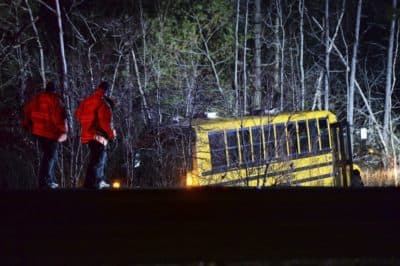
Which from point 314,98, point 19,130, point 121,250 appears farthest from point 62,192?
point 314,98

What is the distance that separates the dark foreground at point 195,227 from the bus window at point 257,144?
841 cm

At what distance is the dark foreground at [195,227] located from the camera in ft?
18.4

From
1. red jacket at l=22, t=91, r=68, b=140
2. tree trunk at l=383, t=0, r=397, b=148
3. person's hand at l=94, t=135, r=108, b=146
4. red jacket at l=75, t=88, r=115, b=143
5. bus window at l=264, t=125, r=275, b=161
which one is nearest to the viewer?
red jacket at l=75, t=88, r=115, b=143

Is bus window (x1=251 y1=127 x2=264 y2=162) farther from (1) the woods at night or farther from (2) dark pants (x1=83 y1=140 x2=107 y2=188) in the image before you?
(2) dark pants (x1=83 y1=140 x2=107 y2=188)

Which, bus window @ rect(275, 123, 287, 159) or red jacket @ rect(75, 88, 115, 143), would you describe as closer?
red jacket @ rect(75, 88, 115, 143)

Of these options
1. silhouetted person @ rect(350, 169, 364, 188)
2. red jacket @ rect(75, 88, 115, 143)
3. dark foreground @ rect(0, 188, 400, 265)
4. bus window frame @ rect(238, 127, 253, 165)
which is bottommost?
dark foreground @ rect(0, 188, 400, 265)

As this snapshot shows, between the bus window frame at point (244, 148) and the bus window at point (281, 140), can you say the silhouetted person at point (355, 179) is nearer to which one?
the bus window at point (281, 140)

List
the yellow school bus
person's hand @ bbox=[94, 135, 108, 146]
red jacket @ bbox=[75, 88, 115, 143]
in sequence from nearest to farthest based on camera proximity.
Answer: red jacket @ bbox=[75, 88, 115, 143] < person's hand @ bbox=[94, 135, 108, 146] < the yellow school bus

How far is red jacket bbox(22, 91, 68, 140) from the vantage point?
10.2 metres

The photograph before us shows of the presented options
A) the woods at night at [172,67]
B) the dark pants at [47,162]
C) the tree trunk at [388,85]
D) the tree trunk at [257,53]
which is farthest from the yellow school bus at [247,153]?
the tree trunk at [388,85]

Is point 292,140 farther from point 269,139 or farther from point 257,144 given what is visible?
point 257,144

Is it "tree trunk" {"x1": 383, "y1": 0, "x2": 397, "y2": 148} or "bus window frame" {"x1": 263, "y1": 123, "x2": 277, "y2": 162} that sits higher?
"tree trunk" {"x1": 383, "y1": 0, "x2": 397, "y2": 148}

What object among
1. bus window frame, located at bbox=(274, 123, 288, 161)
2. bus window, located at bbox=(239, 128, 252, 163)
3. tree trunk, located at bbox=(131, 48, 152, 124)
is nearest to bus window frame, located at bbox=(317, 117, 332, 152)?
bus window frame, located at bbox=(274, 123, 288, 161)

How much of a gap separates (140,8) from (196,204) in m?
15.0
